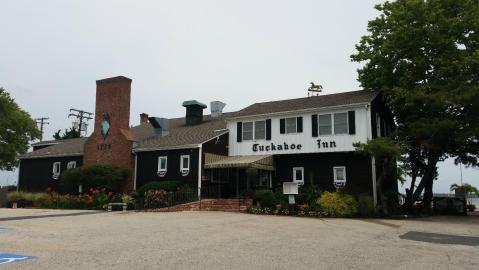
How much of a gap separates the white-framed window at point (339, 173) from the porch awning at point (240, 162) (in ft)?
12.6

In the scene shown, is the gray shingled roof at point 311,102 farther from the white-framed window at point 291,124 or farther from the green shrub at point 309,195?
the green shrub at point 309,195

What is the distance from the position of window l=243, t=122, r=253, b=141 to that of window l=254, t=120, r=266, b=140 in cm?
33

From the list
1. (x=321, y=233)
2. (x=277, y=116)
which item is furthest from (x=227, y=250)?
(x=277, y=116)

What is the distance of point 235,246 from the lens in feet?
35.6

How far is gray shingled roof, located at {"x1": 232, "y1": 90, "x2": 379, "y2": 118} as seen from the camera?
25297 mm

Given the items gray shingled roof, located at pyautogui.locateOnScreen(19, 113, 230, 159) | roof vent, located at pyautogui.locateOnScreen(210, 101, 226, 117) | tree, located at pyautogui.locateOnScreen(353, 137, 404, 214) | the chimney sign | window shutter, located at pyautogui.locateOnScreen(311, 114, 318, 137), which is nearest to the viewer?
tree, located at pyautogui.locateOnScreen(353, 137, 404, 214)

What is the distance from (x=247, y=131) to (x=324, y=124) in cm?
531

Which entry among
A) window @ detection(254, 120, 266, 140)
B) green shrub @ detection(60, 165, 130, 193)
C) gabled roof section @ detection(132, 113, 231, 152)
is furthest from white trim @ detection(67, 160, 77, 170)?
window @ detection(254, 120, 266, 140)

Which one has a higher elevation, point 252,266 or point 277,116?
point 277,116

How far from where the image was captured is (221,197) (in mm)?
27688

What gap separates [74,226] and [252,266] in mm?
9480

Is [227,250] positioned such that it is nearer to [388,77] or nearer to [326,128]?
[326,128]

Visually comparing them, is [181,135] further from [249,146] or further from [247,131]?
[249,146]

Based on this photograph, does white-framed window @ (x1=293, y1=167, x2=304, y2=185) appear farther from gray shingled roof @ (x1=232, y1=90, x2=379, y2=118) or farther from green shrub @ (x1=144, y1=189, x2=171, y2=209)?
green shrub @ (x1=144, y1=189, x2=171, y2=209)
